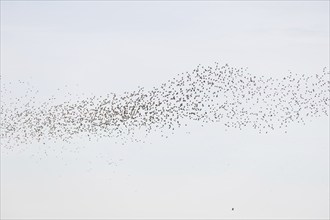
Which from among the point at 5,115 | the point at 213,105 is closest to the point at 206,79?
the point at 213,105

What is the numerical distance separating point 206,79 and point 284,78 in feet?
32.4

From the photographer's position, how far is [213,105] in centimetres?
3950

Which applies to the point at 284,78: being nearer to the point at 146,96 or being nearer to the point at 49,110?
the point at 146,96

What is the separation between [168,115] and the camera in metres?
42.3

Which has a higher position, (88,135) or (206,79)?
(206,79)

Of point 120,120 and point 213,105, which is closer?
point 213,105

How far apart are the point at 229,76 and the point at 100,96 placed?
1246 centimetres

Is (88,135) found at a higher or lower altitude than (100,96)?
lower

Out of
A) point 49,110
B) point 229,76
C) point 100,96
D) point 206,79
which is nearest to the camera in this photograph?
point 229,76

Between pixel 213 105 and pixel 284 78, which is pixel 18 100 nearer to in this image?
pixel 213 105

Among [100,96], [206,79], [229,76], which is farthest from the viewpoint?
[100,96]

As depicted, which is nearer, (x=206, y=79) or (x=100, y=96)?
(x=206, y=79)

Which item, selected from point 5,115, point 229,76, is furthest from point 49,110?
point 229,76

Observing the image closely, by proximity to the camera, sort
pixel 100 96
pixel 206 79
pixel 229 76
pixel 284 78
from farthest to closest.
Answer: pixel 100 96
pixel 206 79
pixel 229 76
pixel 284 78
